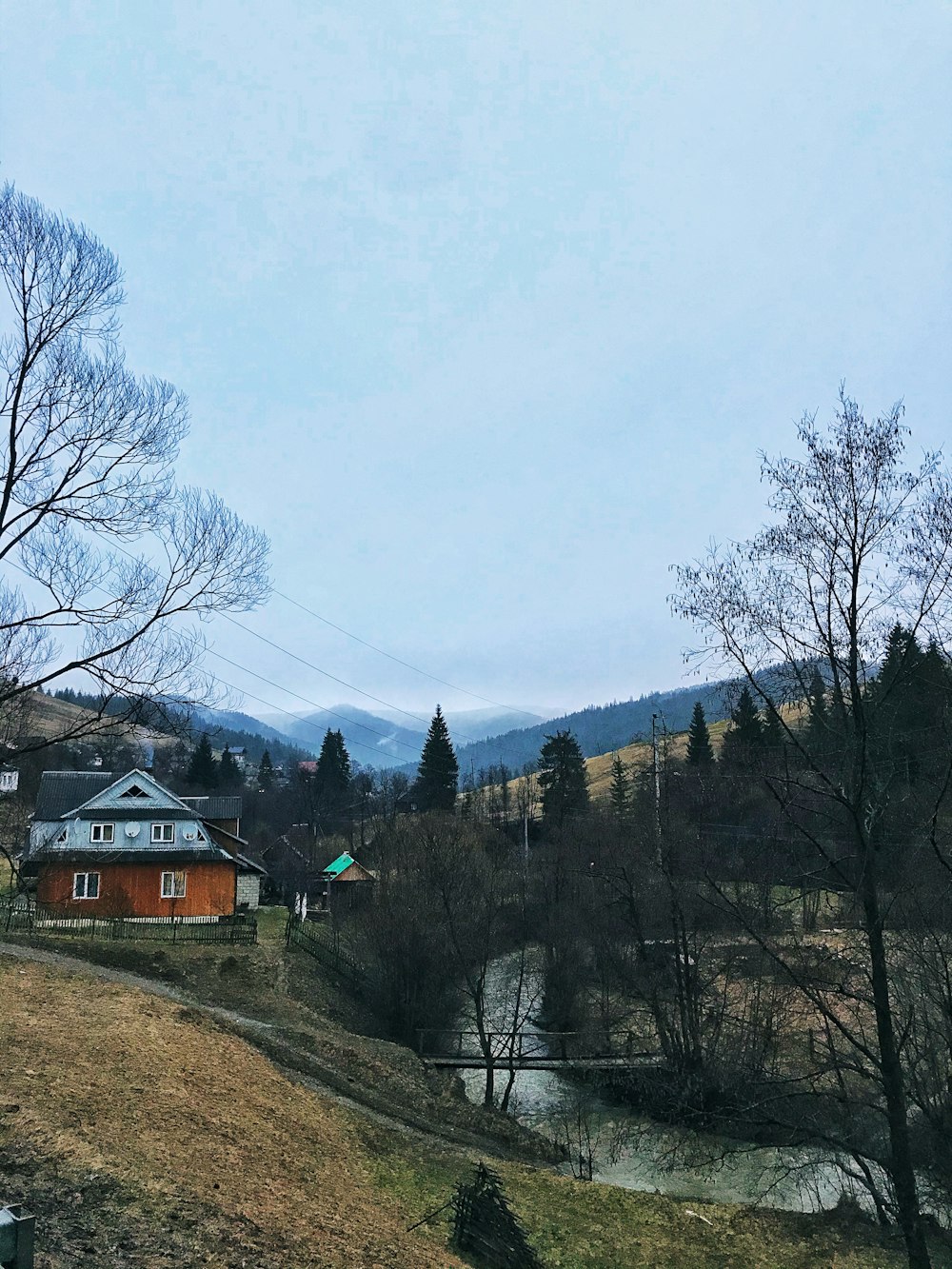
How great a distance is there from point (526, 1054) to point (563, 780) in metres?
43.4

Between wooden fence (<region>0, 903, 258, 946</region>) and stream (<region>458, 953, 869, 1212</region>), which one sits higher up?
wooden fence (<region>0, 903, 258, 946</region>)

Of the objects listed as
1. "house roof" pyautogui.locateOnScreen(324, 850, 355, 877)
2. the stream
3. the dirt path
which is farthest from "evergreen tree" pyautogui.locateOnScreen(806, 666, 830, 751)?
"house roof" pyautogui.locateOnScreen(324, 850, 355, 877)

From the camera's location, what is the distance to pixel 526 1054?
30.2m

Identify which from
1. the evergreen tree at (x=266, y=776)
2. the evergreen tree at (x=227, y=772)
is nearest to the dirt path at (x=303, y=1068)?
the evergreen tree at (x=227, y=772)

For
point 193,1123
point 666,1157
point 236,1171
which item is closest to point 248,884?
point 666,1157

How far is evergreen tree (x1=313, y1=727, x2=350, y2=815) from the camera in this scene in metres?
95.1

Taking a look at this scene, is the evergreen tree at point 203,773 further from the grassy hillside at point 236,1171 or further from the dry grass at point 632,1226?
the dry grass at point 632,1226

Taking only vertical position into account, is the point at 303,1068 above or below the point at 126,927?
below

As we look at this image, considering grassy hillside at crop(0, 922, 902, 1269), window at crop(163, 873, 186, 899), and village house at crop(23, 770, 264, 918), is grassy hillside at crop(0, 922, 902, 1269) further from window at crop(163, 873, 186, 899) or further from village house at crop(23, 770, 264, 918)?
window at crop(163, 873, 186, 899)

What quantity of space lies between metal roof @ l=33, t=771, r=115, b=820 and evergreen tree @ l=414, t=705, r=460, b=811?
3870 cm

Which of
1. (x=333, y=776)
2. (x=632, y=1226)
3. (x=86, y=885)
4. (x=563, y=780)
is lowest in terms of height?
(x=632, y=1226)

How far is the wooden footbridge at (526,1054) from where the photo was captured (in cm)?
2711

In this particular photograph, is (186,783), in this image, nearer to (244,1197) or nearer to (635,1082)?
(635,1082)

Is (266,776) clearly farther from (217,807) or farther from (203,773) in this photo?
(217,807)
